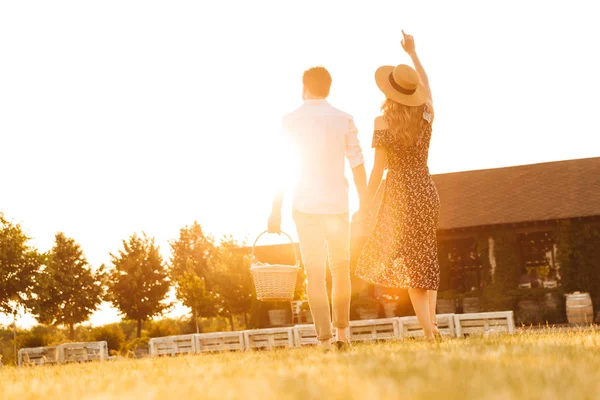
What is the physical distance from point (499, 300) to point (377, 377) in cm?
2568

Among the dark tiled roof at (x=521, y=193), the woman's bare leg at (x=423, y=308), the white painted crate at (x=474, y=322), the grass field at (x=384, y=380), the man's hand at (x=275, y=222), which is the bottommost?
the white painted crate at (x=474, y=322)

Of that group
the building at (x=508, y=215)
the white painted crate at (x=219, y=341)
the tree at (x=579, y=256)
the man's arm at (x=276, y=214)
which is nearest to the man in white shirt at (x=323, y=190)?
the man's arm at (x=276, y=214)

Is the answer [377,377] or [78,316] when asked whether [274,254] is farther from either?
[377,377]

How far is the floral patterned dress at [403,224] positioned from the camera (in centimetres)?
668

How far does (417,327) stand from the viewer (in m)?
20.0

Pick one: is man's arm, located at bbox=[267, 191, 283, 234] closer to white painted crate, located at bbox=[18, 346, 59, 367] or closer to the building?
white painted crate, located at bbox=[18, 346, 59, 367]

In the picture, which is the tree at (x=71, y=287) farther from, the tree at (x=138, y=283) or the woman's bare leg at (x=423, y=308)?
the woman's bare leg at (x=423, y=308)

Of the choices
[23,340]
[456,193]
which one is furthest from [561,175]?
[23,340]

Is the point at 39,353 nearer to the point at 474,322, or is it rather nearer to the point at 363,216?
the point at 474,322

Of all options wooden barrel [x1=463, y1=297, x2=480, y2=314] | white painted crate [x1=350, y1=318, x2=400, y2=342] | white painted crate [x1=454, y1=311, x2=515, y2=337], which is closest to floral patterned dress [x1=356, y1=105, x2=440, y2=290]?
white painted crate [x1=454, y1=311, x2=515, y2=337]

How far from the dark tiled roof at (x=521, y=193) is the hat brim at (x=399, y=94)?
891 inches

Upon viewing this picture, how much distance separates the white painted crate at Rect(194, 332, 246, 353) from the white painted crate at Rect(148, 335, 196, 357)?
22 centimetres

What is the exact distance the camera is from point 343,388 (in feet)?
8.96

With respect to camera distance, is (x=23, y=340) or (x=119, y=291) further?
(x=119, y=291)
